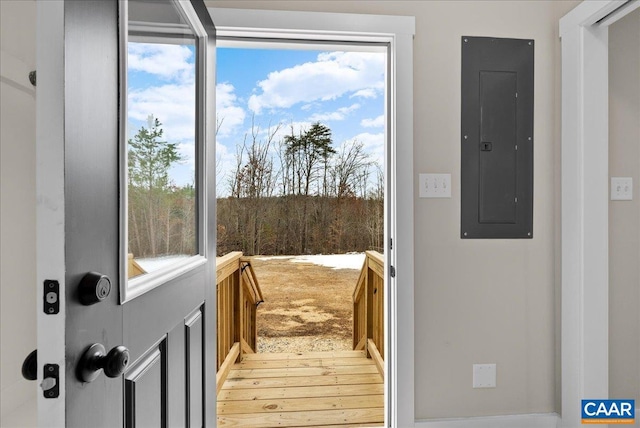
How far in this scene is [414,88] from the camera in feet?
6.05

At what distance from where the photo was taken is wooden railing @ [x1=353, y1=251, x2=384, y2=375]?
296 cm

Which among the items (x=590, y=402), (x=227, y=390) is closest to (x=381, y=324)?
(x=227, y=390)

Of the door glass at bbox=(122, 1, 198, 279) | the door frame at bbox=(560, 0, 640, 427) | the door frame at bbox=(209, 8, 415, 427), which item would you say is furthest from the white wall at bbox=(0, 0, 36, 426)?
the door frame at bbox=(560, 0, 640, 427)

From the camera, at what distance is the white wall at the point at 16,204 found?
0.56 metres

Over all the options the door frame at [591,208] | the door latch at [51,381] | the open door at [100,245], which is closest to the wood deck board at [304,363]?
the door frame at [591,208]

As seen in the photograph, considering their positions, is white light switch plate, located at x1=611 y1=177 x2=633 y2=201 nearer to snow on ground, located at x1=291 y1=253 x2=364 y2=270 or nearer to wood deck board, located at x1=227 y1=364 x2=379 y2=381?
wood deck board, located at x1=227 y1=364 x2=379 y2=381

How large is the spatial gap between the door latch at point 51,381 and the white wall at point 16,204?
0.02m

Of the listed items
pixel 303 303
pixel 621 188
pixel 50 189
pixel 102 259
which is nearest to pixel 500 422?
pixel 621 188

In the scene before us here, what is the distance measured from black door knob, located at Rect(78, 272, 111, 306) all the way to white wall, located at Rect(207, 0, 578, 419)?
4.75 feet

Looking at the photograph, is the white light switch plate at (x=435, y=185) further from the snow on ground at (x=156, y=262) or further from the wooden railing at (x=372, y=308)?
the snow on ground at (x=156, y=262)

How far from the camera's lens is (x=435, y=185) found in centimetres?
185

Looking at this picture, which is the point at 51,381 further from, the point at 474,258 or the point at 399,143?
the point at 474,258

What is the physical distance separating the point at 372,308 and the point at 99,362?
2.85 meters

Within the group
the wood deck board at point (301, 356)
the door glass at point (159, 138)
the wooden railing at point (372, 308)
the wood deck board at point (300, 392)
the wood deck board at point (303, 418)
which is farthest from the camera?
the wood deck board at point (301, 356)
